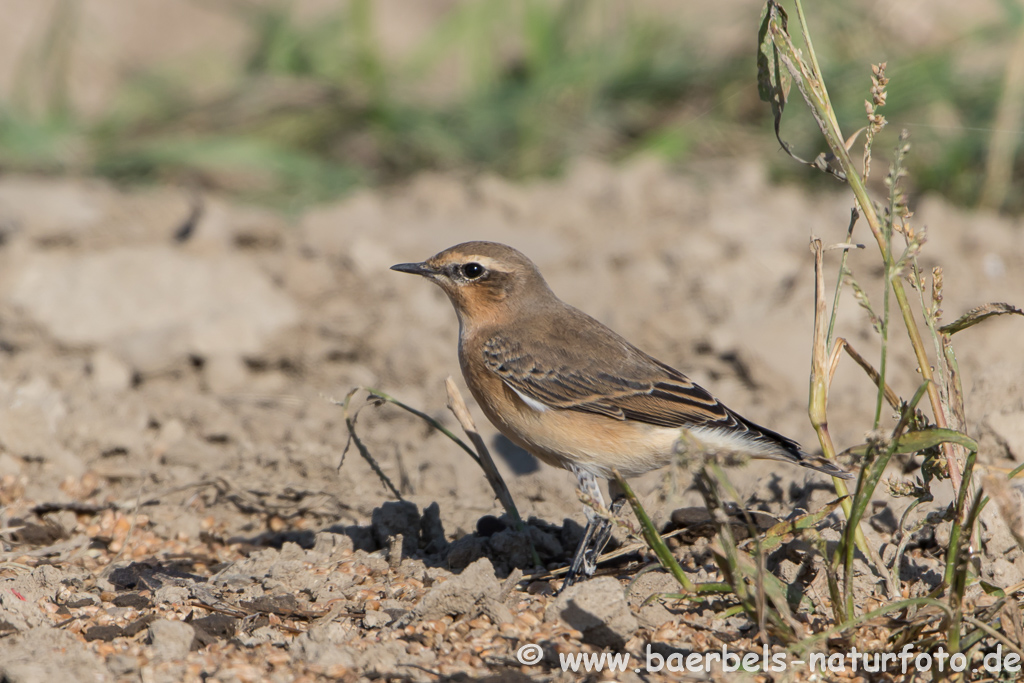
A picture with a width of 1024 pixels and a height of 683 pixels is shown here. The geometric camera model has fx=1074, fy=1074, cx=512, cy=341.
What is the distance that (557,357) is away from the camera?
17.9 feet

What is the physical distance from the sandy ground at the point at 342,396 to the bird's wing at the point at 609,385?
462 millimetres

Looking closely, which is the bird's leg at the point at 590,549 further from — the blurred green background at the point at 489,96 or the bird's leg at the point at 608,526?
the blurred green background at the point at 489,96

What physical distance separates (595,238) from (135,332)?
12.6 ft

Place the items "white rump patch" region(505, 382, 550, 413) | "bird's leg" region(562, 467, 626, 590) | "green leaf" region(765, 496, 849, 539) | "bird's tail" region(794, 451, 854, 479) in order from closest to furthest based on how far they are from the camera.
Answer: "green leaf" region(765, 496, 849, 539)
"bird's tail" region(794, 451, 854, 479)
"bird's leg" region(562, 467, 626, 590)
"white rump patch" region(505, 382, 550, 413)

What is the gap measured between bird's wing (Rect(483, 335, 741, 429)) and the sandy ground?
0.46 m

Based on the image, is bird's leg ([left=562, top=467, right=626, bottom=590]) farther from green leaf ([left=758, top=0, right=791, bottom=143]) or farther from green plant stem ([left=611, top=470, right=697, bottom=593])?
green leaf ([left=758, top=0, right=791, bottom=143])

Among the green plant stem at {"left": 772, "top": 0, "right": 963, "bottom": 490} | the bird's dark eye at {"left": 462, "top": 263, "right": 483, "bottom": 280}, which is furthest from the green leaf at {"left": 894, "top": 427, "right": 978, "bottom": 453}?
the bird's dark eye at {"left": 462, "top": 263, "right": 483, "bottom": 280}

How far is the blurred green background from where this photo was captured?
10.7 m

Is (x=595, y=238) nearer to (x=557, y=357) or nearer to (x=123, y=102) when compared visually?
(x=557, y=357)

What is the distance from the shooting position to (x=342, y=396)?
7094 mm

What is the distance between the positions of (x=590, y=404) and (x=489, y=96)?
6.80 metres

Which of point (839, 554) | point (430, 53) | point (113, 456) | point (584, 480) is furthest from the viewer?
point (430, 53)

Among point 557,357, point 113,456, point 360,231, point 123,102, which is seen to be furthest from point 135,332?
point 123,102

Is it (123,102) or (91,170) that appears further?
(123,102)
